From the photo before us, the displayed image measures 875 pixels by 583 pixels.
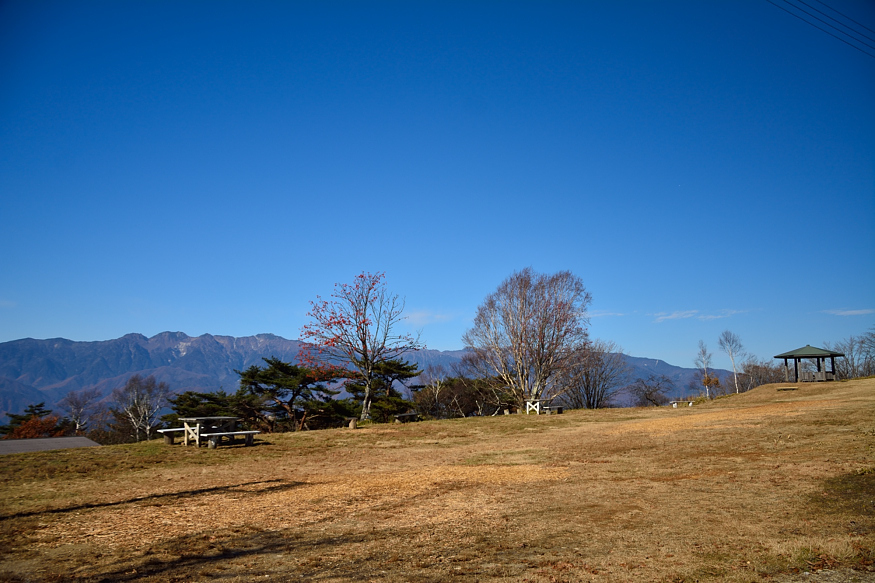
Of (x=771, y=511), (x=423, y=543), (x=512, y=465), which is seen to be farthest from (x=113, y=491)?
(x=771, y=511)

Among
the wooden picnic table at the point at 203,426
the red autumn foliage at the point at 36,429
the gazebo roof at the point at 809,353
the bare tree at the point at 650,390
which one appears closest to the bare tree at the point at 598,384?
the bare tree at the point at 650,390

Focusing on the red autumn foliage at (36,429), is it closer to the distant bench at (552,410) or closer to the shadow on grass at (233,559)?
the distant bench at (552,410)

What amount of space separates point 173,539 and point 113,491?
4.54m

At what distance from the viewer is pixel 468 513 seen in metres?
7.60

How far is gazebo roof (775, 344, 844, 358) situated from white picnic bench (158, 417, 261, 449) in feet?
118

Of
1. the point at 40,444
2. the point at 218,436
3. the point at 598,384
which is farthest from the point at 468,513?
the point at 598,384

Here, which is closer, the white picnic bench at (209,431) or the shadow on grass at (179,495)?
the shadow on grass at (179,495)

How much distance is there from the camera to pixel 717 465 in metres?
10.5

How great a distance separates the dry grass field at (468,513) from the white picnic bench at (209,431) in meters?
1.46

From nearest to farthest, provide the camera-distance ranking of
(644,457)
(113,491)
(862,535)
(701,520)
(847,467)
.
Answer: (862,535), (701,520), (847,467), (113,491), (644,457)

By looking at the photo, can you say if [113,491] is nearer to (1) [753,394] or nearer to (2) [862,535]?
(2) [862,535]

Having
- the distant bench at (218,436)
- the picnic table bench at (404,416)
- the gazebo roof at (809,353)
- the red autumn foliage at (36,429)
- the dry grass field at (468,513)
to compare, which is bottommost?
the red autumn foliage at (36,429)

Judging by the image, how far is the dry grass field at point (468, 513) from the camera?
5195mm

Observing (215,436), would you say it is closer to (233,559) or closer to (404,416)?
(233,559)
